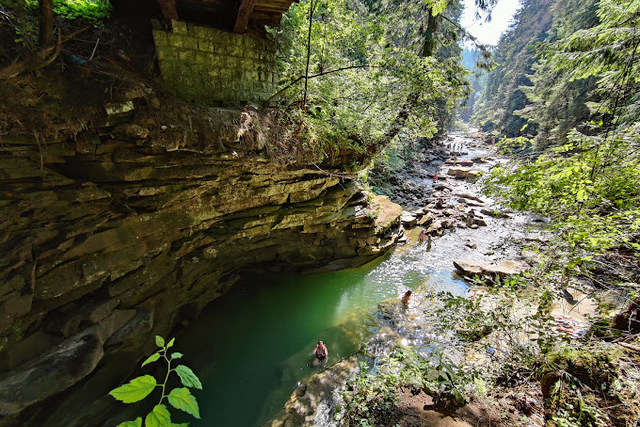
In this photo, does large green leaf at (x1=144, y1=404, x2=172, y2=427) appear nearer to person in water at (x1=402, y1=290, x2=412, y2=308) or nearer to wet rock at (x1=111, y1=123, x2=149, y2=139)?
wet rock at (x1=111, y1=123, x2=149, y2=139)

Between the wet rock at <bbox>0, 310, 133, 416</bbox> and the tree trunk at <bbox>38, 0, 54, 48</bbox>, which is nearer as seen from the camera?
the tree trunk at <bbox>38, 0, 54, 48</bbox>

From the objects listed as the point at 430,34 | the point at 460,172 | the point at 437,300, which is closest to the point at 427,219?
the point at 437,300

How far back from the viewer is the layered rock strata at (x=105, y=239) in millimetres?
3539

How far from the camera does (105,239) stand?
4.32 meters

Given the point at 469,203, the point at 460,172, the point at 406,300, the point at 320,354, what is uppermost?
the point at 460,172

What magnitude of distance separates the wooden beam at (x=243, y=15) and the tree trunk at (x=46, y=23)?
257 centimetres

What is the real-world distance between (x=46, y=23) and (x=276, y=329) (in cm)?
722

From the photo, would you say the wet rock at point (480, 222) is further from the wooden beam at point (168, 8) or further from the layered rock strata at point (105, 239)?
the wooden beam at point (168, 8)

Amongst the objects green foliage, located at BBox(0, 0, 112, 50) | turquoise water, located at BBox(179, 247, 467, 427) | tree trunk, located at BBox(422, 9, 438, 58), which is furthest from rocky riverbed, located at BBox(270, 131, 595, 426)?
green foliage, located at BBox(0, 0, 112, 50)

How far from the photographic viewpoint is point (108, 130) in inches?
159

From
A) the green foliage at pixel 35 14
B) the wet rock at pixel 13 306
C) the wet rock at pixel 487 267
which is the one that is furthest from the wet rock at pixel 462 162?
the wet rock at pixel 13 306

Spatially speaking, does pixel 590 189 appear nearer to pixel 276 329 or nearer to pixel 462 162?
pixel 276 329

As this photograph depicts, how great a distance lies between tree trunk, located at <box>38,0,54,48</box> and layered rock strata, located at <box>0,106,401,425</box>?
3.96 feet

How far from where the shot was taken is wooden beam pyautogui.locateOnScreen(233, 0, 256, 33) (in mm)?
4301
